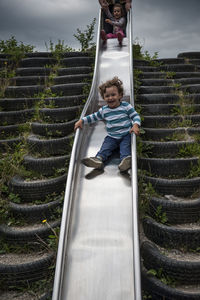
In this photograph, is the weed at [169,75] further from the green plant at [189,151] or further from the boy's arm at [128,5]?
the green plant at [189,151]

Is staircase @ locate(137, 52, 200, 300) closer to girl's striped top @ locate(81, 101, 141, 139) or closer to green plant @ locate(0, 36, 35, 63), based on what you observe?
girl's striped top @ locate(81, 101, 141, 139)

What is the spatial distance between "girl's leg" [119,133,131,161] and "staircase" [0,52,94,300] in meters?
0.78

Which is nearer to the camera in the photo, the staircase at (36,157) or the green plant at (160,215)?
the staircase at (36,157)

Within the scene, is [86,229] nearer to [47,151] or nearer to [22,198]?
[22,198]

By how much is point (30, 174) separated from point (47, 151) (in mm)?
537

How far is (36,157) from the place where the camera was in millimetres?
4609

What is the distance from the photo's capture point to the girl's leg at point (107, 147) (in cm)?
408

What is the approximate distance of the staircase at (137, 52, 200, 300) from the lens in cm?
287

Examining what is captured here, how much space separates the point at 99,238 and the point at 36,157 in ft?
6.80

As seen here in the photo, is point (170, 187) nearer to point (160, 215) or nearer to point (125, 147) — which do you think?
point (160, 215)

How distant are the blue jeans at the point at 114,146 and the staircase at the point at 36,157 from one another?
0.54 metres

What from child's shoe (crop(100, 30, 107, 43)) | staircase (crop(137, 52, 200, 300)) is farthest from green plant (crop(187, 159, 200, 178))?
child's shoe (crop(100, 30, 107, 43))

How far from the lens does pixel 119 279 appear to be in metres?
2.60

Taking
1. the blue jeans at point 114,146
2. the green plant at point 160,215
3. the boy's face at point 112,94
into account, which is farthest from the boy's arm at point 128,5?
the green plant at point 160,215
